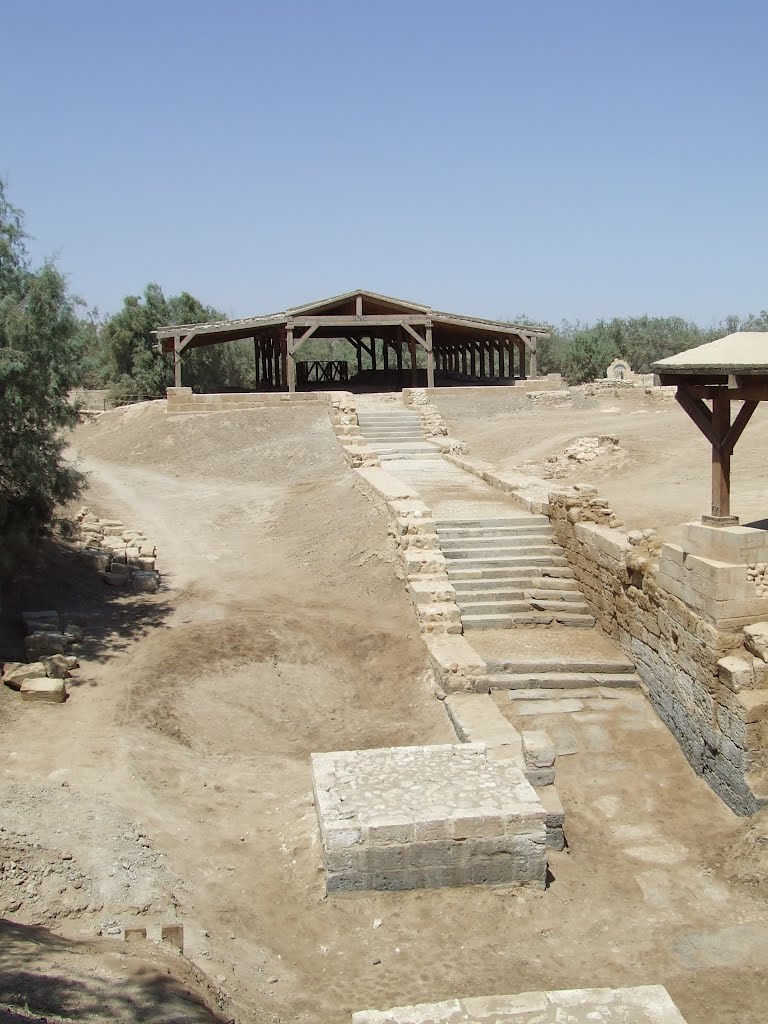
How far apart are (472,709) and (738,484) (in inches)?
271

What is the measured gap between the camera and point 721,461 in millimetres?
8484

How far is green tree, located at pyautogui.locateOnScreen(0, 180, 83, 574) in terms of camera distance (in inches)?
383

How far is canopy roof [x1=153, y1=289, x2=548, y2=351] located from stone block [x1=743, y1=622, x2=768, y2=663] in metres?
19.6

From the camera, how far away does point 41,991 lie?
395 cm

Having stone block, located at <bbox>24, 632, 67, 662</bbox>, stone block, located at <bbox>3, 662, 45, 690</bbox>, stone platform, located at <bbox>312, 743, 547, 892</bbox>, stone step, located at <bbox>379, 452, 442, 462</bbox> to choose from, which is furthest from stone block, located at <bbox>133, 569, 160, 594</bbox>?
stone step, located at <bbox>379, 452, 442, 462</bbox>

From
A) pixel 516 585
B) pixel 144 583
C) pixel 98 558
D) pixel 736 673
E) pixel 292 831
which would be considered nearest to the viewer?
pixel 292 831

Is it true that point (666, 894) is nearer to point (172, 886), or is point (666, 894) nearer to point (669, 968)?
point (669, 968)

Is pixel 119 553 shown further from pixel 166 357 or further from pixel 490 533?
pixel 166 357

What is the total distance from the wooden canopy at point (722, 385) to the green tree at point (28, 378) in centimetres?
679

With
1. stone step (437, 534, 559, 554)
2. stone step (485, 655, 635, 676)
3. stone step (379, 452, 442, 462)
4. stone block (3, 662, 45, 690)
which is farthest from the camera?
stone step (379, 452, 442, 462)

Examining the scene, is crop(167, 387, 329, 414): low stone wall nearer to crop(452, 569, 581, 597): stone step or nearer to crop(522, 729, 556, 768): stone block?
crop(452, 569, 581, 597): stone step

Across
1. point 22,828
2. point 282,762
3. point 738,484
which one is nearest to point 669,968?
point 282,762

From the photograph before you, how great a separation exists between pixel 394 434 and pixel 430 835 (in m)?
15.7

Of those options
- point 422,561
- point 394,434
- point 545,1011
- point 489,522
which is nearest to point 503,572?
point 422,561
